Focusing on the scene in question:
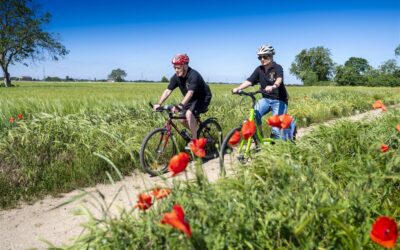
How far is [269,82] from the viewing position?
20.1ft

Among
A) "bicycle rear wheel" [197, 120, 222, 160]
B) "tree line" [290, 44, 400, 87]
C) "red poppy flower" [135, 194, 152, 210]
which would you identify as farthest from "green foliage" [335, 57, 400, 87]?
"red poppy flower" [135, 194, 152, 210]

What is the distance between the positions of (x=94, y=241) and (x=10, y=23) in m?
46.2

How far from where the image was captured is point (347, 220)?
2.37 m

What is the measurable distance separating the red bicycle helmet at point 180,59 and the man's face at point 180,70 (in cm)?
9

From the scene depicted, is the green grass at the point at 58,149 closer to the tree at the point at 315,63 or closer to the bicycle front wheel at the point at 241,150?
the bicycle front wheel at the point at 241,150

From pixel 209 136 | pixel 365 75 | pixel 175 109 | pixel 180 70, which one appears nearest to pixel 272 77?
pixel 180 70

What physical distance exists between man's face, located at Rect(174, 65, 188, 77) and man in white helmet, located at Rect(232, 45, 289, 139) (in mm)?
1160

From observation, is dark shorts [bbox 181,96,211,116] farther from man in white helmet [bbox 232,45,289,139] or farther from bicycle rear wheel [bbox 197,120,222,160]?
man in white helmet [bbox 232,45,289,139]

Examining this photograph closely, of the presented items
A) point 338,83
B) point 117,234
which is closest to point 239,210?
point 117,234

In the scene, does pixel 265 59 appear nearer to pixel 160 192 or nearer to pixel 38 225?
pixel 160 192

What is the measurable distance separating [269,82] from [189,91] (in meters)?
1.56

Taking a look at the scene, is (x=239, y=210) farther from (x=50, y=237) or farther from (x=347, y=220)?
(x=50, y=237)

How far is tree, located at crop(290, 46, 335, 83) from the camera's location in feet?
355

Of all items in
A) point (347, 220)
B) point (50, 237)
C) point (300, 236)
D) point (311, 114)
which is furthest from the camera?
point (311, 114)
